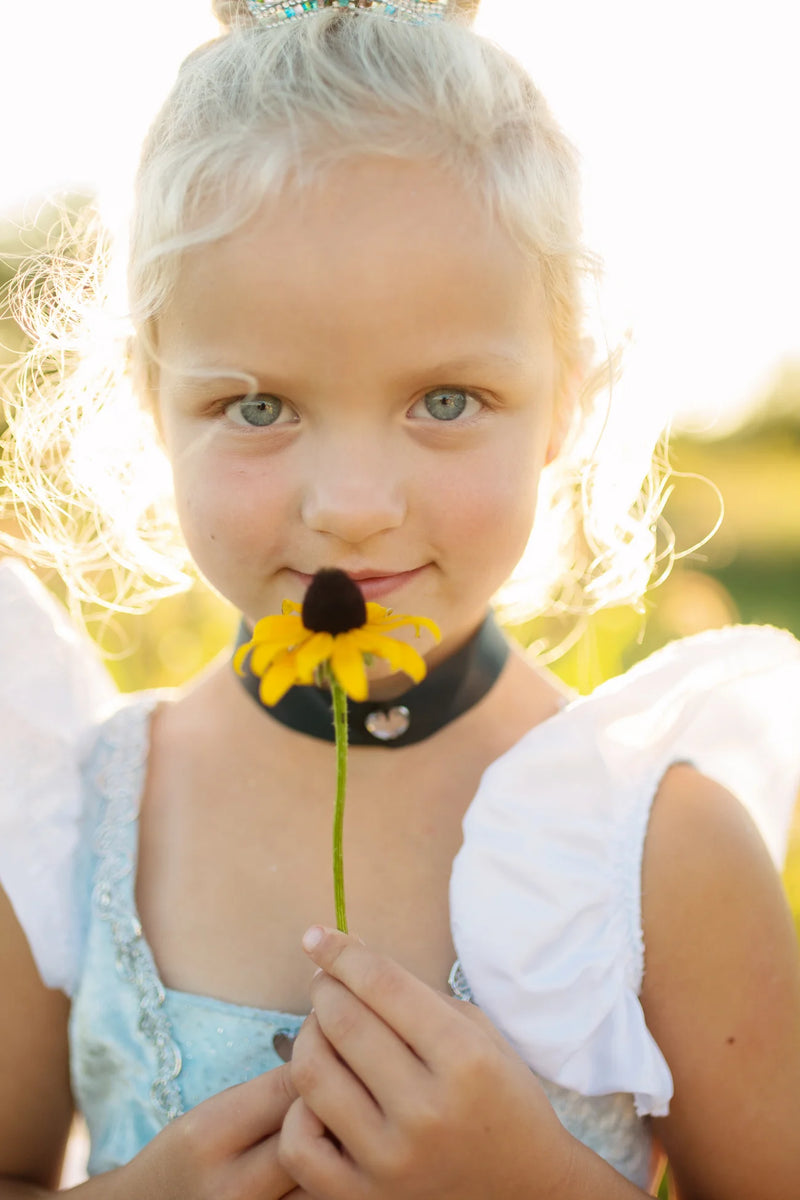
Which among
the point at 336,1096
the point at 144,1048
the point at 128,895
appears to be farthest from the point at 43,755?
the point at 336,1096


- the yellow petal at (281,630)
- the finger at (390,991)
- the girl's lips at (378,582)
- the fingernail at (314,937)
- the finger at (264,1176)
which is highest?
the yellow petal at (281,630)

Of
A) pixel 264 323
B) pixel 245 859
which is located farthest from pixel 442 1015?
pixel 264 323

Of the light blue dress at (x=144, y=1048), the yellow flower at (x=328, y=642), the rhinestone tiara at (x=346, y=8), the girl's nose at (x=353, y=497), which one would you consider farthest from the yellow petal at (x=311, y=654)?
the rhinestone tiara at (x=346, y=8)

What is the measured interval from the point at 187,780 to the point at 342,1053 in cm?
58

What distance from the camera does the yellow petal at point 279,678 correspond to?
928mm

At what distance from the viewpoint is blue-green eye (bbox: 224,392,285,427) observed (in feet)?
4.28

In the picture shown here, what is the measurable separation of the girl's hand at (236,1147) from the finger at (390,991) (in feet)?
0.56

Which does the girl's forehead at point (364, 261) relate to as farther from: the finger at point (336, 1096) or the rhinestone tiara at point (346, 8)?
the finger at point (336, 1096)

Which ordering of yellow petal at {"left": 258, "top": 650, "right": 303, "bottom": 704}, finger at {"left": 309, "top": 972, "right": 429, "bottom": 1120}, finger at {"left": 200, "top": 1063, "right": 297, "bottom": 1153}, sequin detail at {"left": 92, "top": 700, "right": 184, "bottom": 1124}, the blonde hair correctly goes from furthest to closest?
1. sequin detail at {"left": 92, "top": 700, "right": 184, "bottom": 1124}
2. the blonde hair
3. finger at {"left": 200, "top": 1063, "right": 297, "bottom": 1153}
4. finger at {"left": 309, "top": 972, "right": 429, "bottom": 1120}
5. yellow petal at {"left": 258, "top": 650, "right": 303, "bottom": 704}

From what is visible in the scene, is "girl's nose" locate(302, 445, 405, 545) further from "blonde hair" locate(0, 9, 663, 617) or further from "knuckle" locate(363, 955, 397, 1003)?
"knuckle" locate(363, 955, 397, 1003)

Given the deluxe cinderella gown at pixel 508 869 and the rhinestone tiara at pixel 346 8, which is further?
the rhinestone tiara at pixel 346 8

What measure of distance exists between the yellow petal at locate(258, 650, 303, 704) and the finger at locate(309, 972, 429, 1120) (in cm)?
33

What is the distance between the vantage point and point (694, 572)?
5.54 metres

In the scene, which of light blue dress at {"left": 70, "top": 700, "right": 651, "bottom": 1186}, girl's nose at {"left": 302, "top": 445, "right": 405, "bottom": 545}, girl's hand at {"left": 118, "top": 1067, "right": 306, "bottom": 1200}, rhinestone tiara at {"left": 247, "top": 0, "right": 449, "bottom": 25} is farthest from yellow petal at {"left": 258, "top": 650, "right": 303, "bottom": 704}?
rhinestone tiara at {"left": 247, "top": 0, "right": 449, "bottom": 25}
